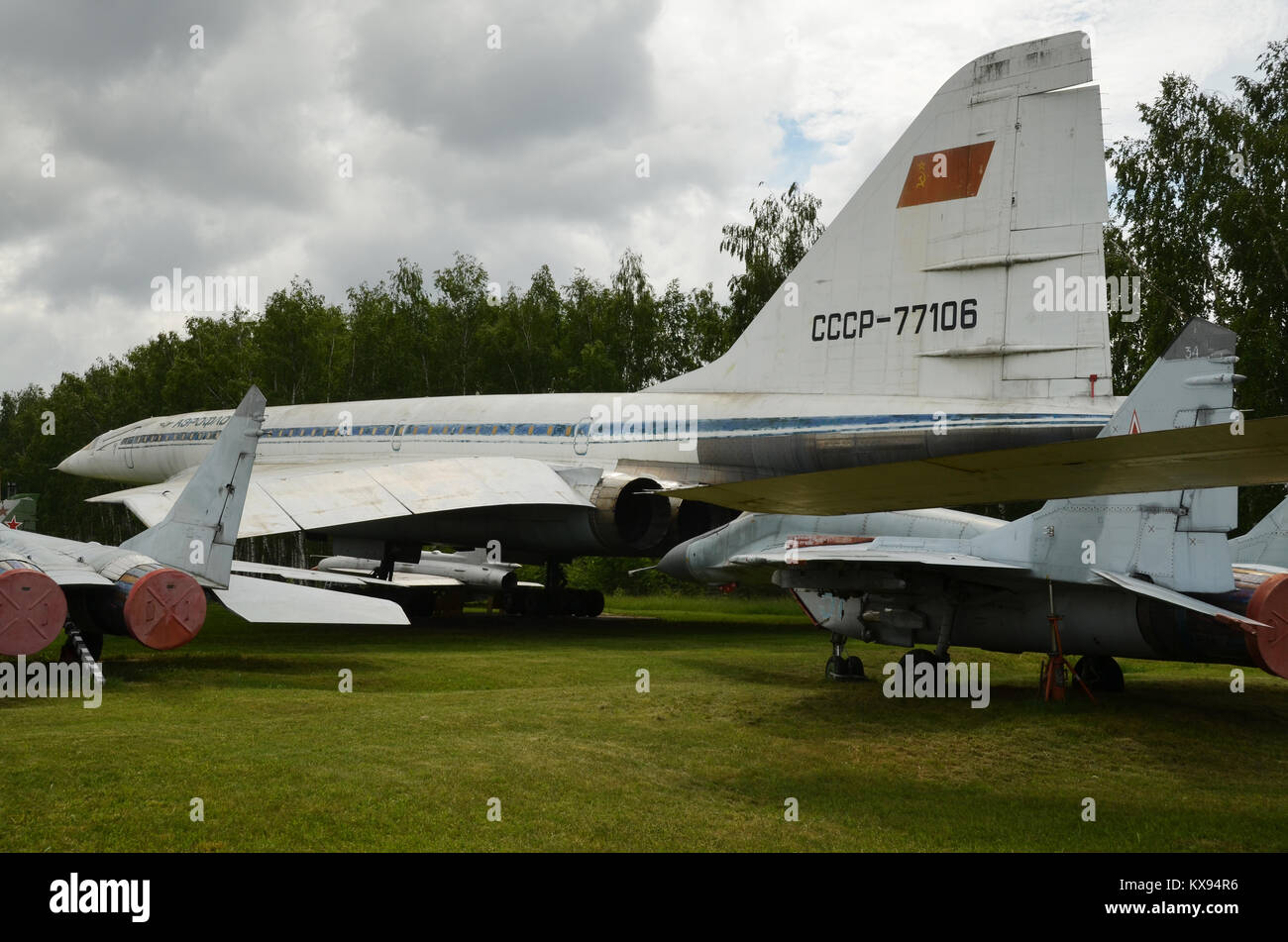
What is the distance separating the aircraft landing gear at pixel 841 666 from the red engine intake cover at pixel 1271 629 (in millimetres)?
4088

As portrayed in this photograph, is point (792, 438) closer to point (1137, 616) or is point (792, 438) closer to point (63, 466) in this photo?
point (1137, 616)

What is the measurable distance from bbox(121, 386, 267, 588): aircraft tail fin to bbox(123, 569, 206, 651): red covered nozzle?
494mm

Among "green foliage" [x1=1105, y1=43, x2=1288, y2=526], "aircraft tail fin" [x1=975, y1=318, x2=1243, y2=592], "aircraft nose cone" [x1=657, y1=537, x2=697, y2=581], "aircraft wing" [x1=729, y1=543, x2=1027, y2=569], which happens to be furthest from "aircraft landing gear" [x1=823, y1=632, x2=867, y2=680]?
"green foliage" [x1=1105, y1=43, x2=1288, y2=526]

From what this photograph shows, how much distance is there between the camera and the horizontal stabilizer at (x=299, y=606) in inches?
433

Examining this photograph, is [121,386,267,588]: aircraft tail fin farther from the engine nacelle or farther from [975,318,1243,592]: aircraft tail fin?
[975,318,1243,592]: aircraft tail fin

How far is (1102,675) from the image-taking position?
33.3ft

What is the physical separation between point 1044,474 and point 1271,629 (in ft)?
11.9

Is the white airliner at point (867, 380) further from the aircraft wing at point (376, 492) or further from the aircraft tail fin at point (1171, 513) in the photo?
the aircraft tail fin at point (1171, 513)

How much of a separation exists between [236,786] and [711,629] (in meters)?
13.9

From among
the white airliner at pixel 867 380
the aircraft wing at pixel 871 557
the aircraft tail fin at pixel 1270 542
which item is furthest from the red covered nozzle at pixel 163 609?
the aircraft tail fin at pixel 1270 542

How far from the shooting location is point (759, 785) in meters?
6.69

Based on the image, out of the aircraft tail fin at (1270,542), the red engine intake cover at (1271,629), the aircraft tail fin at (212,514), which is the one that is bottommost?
the red engine intake cover at (1271,629)

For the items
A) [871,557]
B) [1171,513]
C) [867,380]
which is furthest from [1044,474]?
[867,380]

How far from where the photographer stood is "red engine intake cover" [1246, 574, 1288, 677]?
7.92 metres
